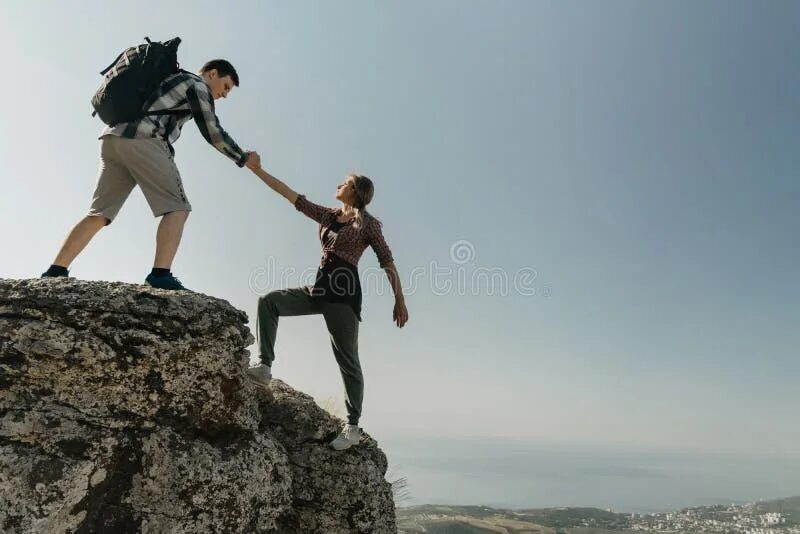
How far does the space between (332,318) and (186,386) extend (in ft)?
6.94

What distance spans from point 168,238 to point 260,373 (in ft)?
6.47

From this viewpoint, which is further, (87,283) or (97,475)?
(87,283)

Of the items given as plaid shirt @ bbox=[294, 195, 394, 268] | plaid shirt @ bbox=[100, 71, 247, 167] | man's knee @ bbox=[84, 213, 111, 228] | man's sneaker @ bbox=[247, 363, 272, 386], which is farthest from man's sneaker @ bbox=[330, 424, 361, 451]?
plaid shirt @ bbox=[100, 71, 247, 167]

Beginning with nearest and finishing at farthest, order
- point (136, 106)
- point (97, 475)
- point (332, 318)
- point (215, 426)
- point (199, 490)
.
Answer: point (97, 475) < point (199, 490) < point (215, 426) < point (136, 106) < point (332, 318)

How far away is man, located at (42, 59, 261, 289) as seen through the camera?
5.21 meters

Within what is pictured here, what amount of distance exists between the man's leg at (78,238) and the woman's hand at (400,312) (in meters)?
3.65

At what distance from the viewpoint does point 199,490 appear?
4219 millimetres

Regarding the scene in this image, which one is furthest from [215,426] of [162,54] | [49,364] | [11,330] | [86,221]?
[162,54]

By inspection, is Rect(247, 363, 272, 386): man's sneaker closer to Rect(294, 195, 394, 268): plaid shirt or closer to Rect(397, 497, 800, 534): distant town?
Rect(294, 195, 394, 268): plaid shirt

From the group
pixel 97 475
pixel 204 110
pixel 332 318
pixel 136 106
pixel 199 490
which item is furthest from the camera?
pixel 332 318

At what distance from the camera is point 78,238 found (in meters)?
5.31

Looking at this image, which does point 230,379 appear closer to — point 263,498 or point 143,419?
point 143,419

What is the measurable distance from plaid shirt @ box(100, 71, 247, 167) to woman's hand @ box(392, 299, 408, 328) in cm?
299

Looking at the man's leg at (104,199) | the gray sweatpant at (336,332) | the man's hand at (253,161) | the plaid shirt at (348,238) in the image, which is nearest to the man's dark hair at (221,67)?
the man's hand at (253,161)
